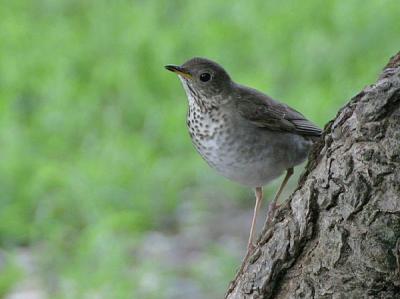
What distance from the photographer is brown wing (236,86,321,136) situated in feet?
17.2

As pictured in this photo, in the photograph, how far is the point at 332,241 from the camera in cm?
363

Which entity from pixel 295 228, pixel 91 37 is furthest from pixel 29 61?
pixel 295 228

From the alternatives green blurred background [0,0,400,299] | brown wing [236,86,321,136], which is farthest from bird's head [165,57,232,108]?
green blurred background [0,0,400,299]

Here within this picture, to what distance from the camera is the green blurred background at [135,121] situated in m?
7.98

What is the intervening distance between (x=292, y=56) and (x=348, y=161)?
7598 mm

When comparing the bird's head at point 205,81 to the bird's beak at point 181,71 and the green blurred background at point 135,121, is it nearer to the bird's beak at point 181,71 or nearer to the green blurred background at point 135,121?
the bird's beak at point 181,71

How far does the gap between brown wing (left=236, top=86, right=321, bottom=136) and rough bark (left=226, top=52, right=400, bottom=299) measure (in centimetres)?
141

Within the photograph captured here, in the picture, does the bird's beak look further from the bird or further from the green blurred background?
the green blurred background

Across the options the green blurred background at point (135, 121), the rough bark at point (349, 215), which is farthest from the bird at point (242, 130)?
the green blurred background at point (135, 121)

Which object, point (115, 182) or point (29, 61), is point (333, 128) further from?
point (29, 61)

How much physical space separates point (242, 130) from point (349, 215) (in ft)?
5.99

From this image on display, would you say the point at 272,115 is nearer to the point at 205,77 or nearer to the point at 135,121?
the point at 205,77

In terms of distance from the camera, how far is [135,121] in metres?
10.2

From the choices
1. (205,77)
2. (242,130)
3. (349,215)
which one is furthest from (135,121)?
(349,215)
